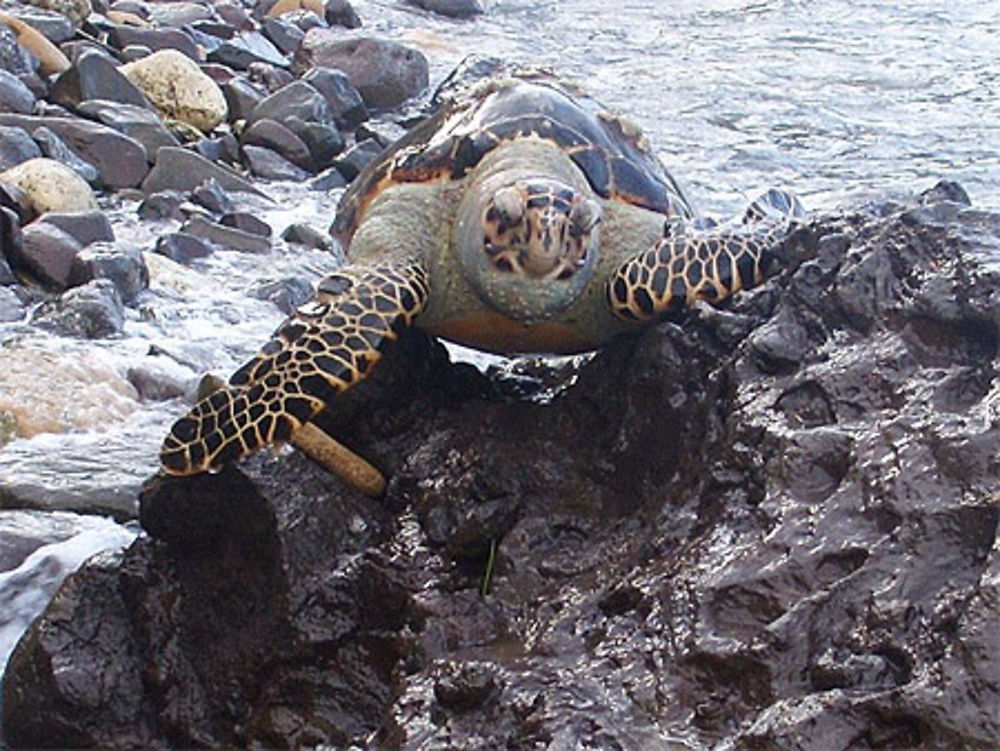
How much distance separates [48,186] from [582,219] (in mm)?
5364

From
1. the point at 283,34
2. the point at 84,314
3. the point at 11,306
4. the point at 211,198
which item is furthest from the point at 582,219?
the point at 283,34

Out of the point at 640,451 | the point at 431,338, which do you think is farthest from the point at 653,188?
the point at 640,451

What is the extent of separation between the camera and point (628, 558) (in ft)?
11.1

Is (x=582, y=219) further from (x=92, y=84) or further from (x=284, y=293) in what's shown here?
(x=92, y=84)

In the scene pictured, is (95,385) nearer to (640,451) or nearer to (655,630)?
(640,451)

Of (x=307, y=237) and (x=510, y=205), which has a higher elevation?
(x=510, y=205)

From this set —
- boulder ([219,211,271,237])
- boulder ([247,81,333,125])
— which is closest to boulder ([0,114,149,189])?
boulder ([219,211,271,237])

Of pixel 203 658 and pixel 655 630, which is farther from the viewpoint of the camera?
pixel 203 658

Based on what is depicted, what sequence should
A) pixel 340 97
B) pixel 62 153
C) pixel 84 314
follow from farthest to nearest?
pixel 340 97 → pixel 62 153 → pixel 84 314

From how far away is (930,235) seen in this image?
3584 millimetres

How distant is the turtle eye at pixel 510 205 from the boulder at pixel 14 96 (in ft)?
23.8

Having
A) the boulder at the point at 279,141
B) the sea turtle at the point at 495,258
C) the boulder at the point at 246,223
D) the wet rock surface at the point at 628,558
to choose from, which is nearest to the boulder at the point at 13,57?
the boulder at the point at 279,141

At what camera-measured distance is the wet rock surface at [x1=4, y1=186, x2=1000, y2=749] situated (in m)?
2.68

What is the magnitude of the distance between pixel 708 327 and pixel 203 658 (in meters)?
1.74
